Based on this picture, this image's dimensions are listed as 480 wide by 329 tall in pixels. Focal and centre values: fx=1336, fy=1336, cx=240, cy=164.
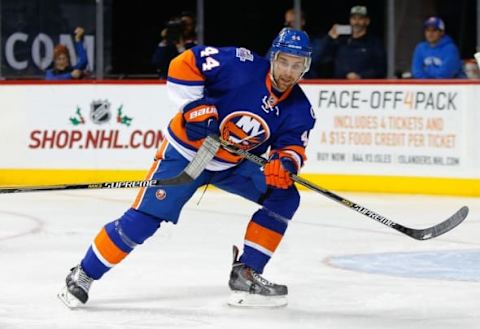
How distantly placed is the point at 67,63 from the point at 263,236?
17.5ft

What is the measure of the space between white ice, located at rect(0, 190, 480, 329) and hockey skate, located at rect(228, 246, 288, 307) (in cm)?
7

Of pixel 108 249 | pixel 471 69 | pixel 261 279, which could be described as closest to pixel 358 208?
pixel 261 279

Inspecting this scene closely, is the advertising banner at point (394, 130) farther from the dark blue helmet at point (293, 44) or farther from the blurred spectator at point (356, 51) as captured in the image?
the dark blue helmet at point (293, 44)

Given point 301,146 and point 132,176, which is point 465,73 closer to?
point 132,176

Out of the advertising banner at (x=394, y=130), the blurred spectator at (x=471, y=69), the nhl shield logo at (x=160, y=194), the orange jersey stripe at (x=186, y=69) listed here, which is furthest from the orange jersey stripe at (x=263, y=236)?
the blurred spectator at (x=471, y=69)

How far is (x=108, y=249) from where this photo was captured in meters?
4.55

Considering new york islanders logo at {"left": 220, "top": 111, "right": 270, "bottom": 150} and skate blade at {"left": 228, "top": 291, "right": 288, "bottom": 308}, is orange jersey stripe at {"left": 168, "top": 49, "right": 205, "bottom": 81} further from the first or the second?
skate blade at {"left": 228, "top": 291, "right": 288, "bottom": 308}

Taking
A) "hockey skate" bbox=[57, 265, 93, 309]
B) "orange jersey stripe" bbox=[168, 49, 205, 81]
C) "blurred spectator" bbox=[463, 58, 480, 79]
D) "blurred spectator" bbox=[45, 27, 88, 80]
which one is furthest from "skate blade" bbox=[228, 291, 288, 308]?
"blurred spectator" bbox=[45, 27, 88, 80]

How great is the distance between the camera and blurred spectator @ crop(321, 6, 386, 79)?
920cm

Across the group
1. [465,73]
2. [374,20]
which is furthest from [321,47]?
[465,73]

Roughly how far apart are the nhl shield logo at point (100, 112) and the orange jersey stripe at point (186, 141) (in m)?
4.67

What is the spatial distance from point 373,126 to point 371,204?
81cm

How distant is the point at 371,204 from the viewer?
820cm

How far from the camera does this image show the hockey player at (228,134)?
4.51m
